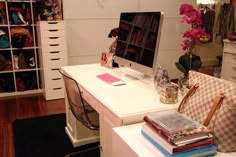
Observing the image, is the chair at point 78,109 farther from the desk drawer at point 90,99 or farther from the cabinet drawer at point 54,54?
the cabinet drawer at point 54,54

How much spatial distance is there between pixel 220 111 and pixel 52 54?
321 centimetres

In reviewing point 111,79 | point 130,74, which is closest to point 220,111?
point 111,79

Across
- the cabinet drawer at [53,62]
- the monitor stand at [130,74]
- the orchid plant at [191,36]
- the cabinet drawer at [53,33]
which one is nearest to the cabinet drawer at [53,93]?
the cabinet drawer at [53,62]

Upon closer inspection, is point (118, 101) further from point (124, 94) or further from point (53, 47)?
point (53, 47)

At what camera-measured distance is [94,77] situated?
86.4 inches

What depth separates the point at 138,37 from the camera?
2014mm

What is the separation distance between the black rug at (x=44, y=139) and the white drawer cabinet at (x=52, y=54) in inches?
28.9

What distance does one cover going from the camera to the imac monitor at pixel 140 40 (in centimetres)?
181

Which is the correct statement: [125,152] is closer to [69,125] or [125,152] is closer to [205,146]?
[205,146]

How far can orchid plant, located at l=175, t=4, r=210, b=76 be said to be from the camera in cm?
159

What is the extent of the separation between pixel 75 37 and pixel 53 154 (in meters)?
2.30

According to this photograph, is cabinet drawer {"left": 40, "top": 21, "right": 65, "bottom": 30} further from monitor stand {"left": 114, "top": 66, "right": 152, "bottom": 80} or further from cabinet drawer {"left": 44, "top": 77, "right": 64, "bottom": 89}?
monitor stand {"left": 114, "top": 66, "right": 152, "bottom": 80}

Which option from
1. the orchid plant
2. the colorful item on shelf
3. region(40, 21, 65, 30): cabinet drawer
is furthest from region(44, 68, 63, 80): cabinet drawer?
the orchid plant

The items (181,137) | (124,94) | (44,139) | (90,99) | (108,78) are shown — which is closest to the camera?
(181,137)
